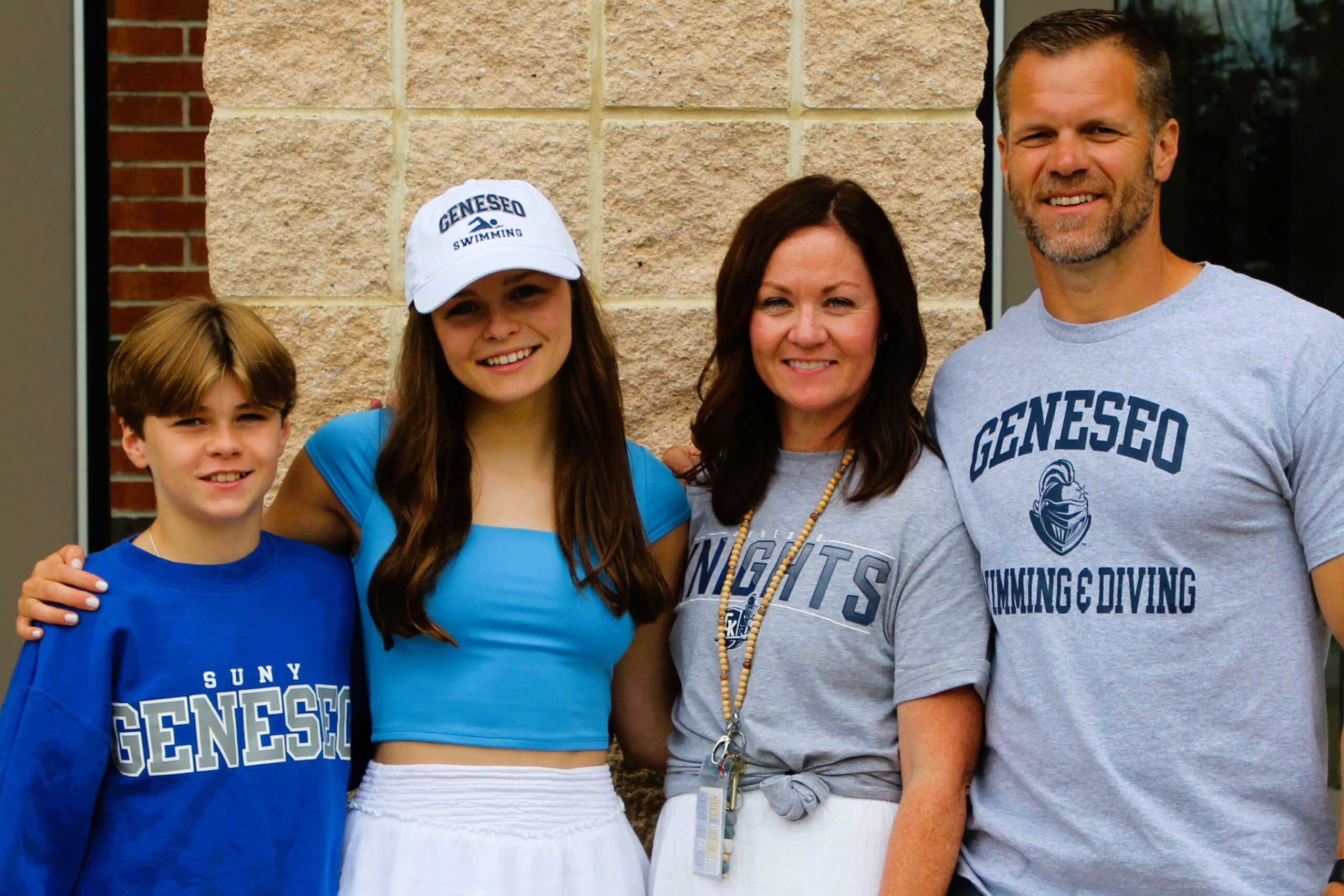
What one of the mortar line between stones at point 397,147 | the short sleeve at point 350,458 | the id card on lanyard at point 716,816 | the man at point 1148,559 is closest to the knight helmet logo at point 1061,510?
the man at point 1148,559

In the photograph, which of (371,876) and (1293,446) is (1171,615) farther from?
(371,876)

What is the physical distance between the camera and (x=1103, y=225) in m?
2.12

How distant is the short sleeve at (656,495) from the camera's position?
2342mm

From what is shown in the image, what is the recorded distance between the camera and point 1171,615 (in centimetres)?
193

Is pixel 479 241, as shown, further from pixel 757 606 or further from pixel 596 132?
pixel 596 132

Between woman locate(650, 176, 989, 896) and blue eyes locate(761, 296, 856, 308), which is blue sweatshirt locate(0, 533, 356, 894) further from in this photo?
blue eyes locate(761, 296, 856, 308)

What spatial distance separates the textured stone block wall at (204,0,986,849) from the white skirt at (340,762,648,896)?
44.0 inches

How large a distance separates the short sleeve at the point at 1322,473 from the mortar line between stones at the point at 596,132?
161 cm

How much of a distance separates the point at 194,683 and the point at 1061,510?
1.40 metres

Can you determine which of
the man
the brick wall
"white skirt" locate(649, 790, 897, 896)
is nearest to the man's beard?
the man

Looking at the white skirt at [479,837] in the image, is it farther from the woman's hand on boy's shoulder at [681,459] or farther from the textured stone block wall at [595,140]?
the textured stone block wall at [595,140]

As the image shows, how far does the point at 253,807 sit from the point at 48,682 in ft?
1.18

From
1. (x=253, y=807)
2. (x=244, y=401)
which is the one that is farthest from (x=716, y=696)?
(x=244, y=401)

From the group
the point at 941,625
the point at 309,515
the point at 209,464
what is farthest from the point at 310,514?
the point at 941,625
